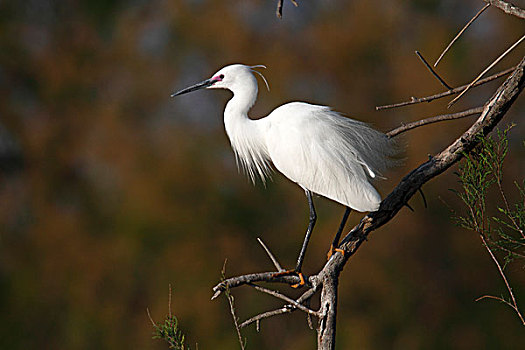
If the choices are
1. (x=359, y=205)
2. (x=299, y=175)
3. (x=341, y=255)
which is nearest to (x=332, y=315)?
(x=341, y=255)

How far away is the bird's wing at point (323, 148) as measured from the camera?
162 centimetres

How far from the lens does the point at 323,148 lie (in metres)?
1.64

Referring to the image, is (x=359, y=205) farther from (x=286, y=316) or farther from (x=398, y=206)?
(x=286, y=316)

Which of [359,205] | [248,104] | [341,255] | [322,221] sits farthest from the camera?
[322,221]

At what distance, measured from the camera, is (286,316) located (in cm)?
449

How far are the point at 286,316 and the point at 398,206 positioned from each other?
3441mm

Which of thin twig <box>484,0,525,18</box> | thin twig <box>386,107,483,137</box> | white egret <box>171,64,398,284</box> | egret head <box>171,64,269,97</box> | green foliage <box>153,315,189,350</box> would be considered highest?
thin twig <box>484,0,525,18</box>

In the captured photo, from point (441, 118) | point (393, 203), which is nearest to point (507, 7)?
point (441, 118)

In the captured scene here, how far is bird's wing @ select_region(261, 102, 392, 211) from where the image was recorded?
162 centimetres

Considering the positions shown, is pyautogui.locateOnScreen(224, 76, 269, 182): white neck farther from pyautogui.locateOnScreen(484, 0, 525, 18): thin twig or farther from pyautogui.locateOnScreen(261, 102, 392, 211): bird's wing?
pyautogui.locateOnScreen(484, 0, 525, 18): thin twig

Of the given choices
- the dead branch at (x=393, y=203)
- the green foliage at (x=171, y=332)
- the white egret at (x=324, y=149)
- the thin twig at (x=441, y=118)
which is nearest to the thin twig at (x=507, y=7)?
the dead branch at (x=393, y=203)

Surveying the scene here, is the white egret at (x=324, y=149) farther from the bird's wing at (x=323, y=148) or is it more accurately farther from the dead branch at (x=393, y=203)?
the dead branch at (x=393, y=203)

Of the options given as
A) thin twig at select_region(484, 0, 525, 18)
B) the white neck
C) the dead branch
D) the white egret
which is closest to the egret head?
the white neck

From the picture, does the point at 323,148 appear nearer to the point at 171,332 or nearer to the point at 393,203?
the point at 393,203
